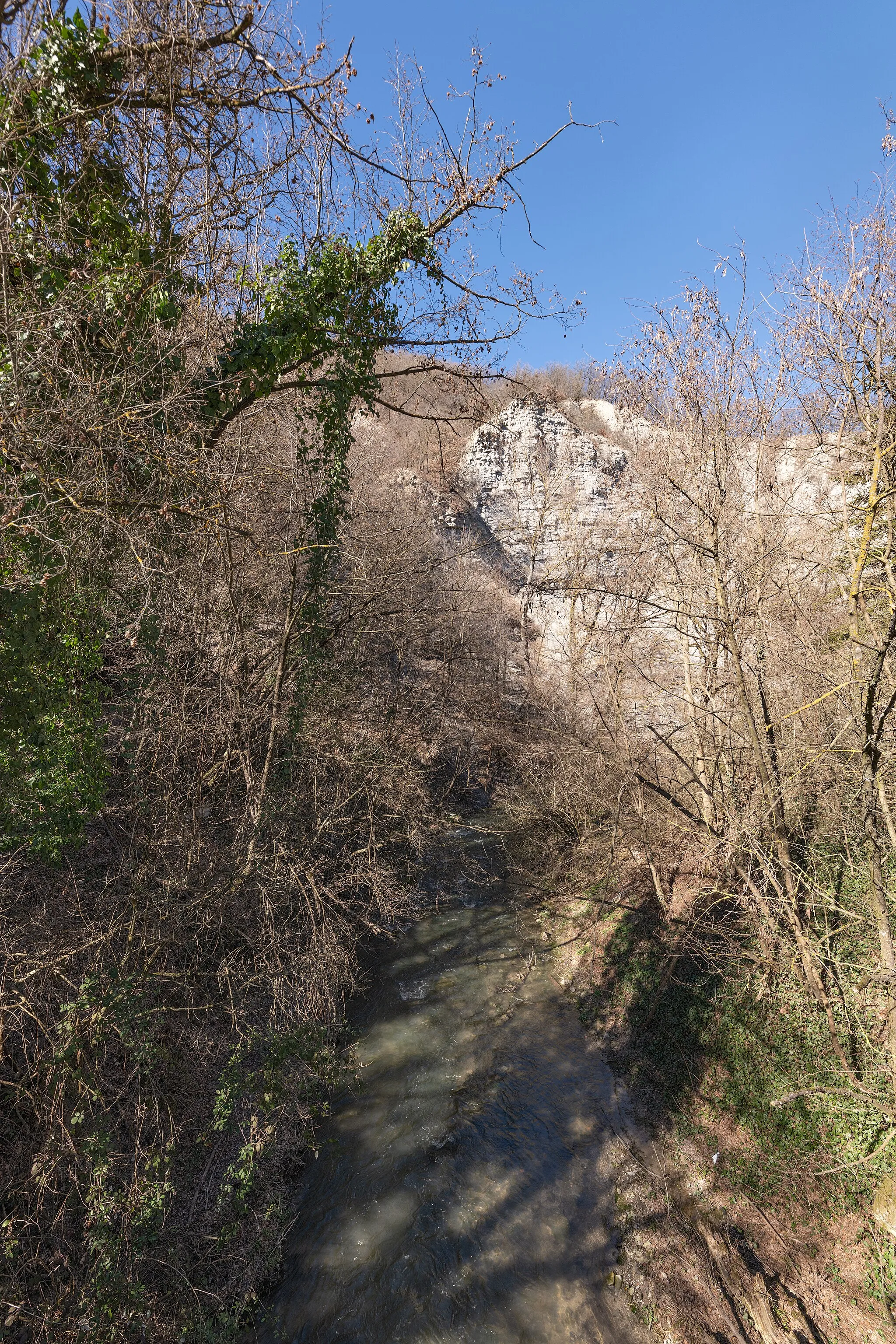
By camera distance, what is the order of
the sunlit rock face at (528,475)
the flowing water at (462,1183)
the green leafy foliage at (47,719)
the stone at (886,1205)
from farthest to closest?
1. the sunlit rock face at (528,475)
2. the stone at (886,1205)
3. the flowing water at (462,1183)
4. the green leafy foliage at (47,719)

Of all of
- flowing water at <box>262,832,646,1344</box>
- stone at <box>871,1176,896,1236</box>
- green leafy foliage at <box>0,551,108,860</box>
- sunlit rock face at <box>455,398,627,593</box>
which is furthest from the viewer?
sunlit rock face at <box>455,398,627,593</box>

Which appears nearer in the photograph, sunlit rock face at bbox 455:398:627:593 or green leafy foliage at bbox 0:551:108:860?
green leafy foliage at bbox 0:551:108:860

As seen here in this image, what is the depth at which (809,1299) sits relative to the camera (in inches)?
220

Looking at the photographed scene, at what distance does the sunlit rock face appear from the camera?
28.7 m

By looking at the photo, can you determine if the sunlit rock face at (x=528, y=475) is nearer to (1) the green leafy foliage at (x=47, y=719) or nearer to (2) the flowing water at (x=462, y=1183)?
(2) the flowing water at (x=462, y=1183)

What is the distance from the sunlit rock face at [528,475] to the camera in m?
28.7

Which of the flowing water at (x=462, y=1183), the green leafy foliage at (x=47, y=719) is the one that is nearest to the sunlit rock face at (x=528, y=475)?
the flowing water at (x=462, y=1183)

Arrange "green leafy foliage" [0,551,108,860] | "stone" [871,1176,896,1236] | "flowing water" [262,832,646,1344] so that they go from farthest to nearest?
"stone" [871,1176,896,1236] < "flowing water" [262,832,646,1344] < "green leafy foliage" [0,551,108,860]

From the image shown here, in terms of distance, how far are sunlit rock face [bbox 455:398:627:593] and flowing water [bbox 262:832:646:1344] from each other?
2150 centimetres

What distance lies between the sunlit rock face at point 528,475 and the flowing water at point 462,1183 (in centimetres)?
2150

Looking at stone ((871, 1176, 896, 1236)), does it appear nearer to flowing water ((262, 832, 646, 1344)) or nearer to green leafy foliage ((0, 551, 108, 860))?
flowing water ((262, 832, 646, 1344))

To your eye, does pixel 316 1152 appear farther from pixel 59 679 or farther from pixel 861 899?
pixel 861 899

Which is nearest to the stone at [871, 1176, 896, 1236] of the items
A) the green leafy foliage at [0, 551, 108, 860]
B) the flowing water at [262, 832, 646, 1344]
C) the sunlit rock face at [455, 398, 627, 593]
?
the flowing water at [262, 832, 646, 1344]

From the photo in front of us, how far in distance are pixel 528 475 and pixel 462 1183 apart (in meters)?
27.3
